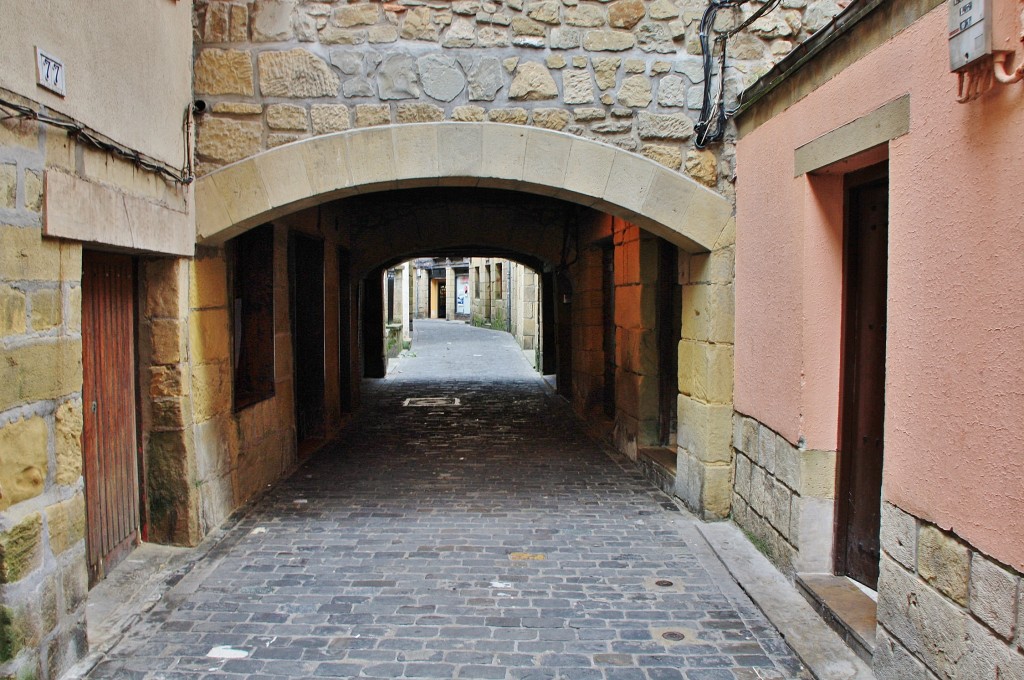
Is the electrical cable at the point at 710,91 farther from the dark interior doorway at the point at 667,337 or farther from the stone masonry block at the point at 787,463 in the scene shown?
the stone masonry block at the point at 787,463

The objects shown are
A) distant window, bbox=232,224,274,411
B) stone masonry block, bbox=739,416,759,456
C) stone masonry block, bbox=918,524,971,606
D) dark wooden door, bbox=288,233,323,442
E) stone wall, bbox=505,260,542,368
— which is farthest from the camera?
stone wall, bbox=505,260,542,368

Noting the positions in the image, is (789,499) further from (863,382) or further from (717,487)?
(717,487)

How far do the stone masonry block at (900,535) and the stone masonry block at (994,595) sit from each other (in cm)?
35

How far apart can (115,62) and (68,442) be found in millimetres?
1794

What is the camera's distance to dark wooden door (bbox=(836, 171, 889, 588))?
355cm

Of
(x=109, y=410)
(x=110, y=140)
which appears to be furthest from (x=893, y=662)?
(x=110, y=140)

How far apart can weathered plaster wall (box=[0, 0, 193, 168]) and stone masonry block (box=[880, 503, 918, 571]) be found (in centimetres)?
353

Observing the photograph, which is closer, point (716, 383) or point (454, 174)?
point (454, 174)

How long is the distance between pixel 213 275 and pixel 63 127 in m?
1.83

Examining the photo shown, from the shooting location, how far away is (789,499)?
3.92m

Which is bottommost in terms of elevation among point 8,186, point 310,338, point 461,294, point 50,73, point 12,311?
point 310,338

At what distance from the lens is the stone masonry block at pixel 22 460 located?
9.04 ft

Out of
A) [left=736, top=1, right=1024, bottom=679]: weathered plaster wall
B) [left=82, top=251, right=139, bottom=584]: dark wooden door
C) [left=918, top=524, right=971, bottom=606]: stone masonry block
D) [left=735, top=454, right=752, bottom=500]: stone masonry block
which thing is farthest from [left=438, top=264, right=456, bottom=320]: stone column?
[left=918, top=524, right=971, bottom=606]: stone masonry block

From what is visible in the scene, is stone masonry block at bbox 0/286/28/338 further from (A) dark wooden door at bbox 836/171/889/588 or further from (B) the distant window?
(A) dark wooden door at bbox 836/171/889/588
